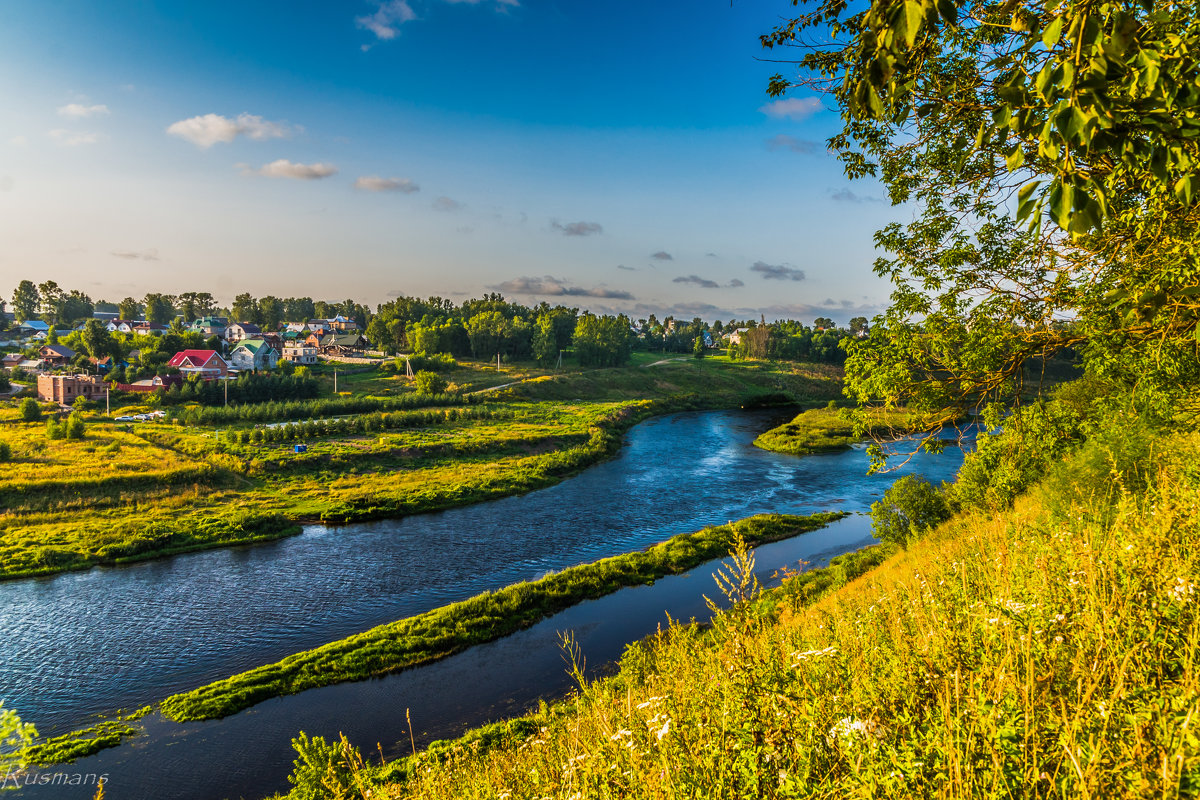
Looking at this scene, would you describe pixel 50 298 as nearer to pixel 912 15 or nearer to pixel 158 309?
pixel 158 309

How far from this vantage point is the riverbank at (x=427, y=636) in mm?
16688

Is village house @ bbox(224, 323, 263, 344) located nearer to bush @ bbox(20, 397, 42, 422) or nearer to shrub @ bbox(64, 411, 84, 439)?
bush @ bbox(20, 397, 42, 422)

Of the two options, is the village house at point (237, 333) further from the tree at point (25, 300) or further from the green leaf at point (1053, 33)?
the green leaf at point (1053, 33)

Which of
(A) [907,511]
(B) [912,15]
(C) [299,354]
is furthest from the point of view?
(C) [299,354]

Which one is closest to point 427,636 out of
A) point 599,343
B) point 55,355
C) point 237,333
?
point 599,343

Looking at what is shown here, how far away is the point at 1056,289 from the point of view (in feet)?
30.7

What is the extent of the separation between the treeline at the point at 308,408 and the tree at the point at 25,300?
162222mm

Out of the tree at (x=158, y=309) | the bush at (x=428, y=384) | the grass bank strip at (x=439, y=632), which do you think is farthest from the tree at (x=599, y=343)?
the tree at (x=158, y=309)

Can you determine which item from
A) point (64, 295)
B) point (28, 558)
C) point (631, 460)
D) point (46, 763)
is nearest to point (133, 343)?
point (28, 558)

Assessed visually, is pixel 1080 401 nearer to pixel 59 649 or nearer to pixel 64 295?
pixel 59 649

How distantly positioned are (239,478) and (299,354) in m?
73.3

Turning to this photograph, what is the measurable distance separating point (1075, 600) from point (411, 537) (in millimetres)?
30649

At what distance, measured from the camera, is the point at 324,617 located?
870 inches

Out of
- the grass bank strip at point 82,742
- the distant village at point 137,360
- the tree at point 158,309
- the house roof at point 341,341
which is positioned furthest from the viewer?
the tree at point 158,309
